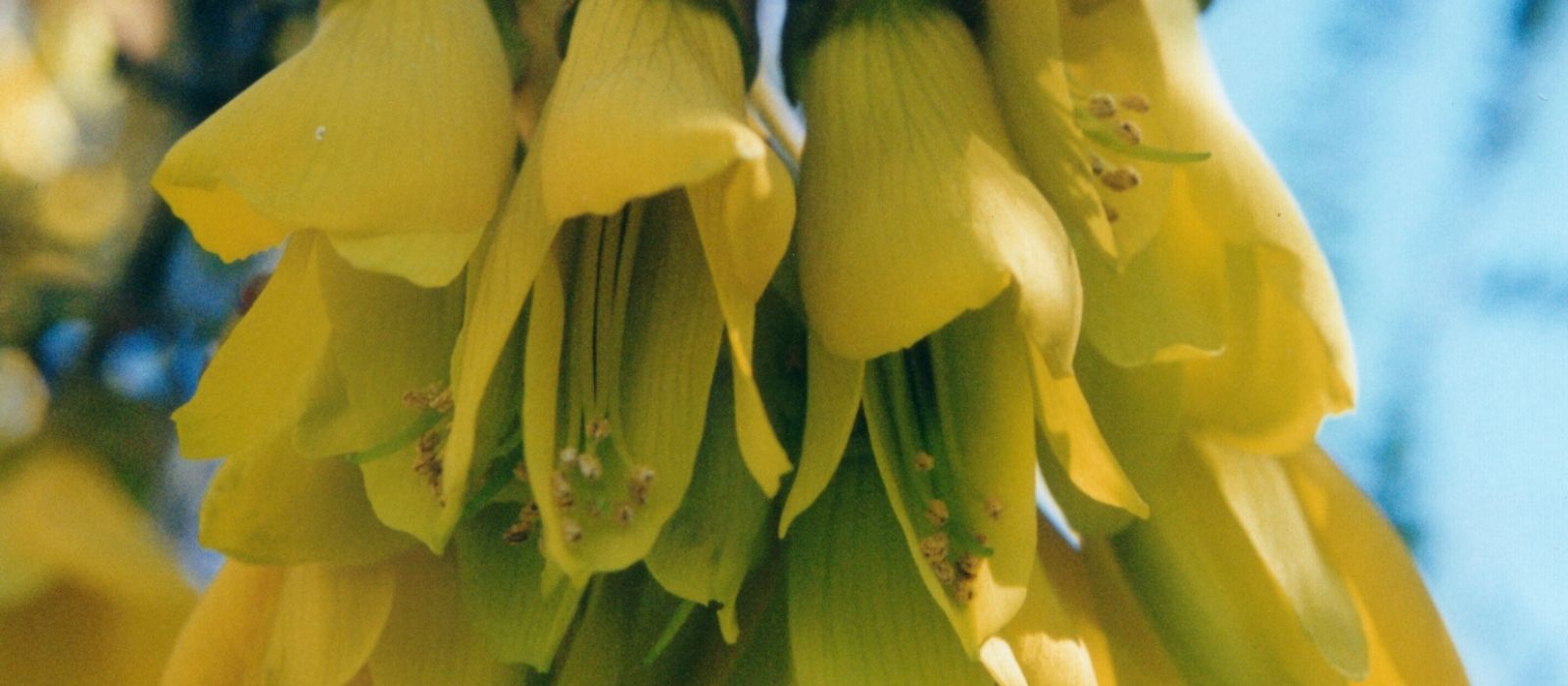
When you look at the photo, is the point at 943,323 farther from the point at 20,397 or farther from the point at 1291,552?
the point at 20,397

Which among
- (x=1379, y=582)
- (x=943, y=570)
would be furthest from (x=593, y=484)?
(x=1379, y=582)

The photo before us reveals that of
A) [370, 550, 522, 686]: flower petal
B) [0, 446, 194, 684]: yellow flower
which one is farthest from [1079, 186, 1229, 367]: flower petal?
[0, 446, 194, 684]: yellow flower

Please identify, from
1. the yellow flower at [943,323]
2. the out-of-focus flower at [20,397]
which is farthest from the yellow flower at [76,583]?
the yellow flower at [943,323]

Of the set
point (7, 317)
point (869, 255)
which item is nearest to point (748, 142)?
point (869, 255)

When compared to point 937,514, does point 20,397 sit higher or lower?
lower

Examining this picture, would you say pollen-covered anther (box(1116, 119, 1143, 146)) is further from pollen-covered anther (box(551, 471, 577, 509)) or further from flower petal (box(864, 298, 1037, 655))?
pollen-covered anther (box(551, 471, 577, 509))

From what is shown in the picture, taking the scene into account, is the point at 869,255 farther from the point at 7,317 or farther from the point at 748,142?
the point at 7,317

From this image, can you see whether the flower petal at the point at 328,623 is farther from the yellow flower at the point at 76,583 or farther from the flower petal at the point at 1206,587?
the flower petal at the point at 1206,587
